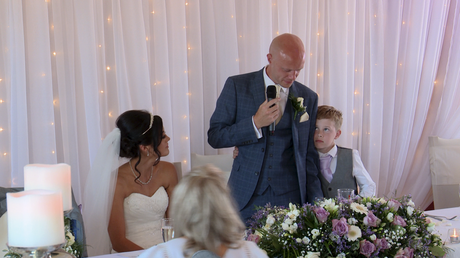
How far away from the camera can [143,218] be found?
9.26 feet

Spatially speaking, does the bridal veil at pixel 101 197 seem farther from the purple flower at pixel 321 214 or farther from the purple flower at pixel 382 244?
the purple flower at pixel 382 244

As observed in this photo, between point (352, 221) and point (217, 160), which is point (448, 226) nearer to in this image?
point (352, 221)

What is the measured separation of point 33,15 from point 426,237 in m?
2.53

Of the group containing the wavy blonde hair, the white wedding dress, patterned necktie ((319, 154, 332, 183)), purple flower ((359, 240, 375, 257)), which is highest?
the wavy blonde hair

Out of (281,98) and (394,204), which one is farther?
(281,98)

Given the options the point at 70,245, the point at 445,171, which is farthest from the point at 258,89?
the point at 445,171

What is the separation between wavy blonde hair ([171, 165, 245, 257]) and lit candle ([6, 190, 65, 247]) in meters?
0.31

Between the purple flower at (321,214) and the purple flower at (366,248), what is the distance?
0.53ft

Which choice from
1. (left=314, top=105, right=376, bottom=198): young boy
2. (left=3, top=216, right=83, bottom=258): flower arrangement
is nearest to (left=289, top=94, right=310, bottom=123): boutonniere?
(left=314, top=105, right=376, bottom=198): young boy

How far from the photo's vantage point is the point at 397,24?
4.43m

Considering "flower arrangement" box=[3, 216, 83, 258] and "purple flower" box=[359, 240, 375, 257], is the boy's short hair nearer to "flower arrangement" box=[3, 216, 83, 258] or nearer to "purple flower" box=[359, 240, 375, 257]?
"purple flower" box=[359, 240, 375, 257]

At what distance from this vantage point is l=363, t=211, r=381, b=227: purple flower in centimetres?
171

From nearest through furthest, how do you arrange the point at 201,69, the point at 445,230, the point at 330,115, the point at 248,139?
the point at 445,230, the point at 248,139, the point at 330,115, the point at 201,69

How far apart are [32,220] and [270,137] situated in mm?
1773
